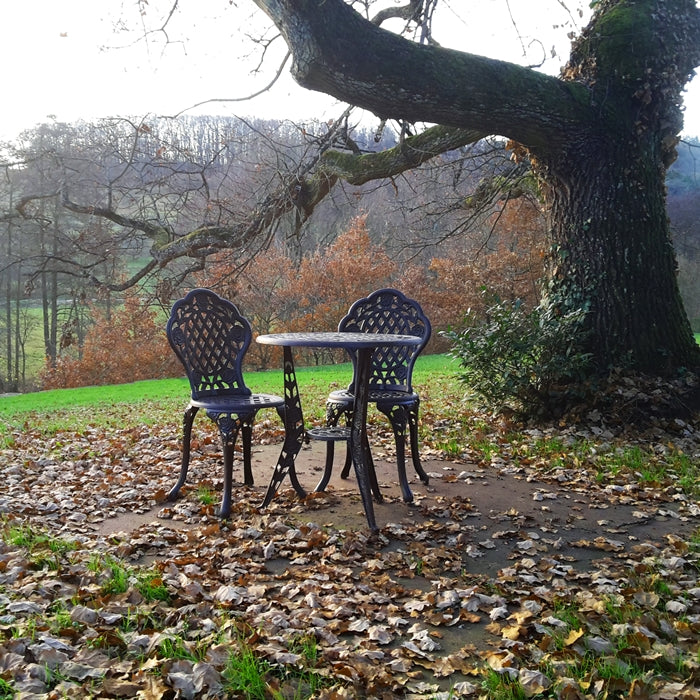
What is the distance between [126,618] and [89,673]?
47 centimetres

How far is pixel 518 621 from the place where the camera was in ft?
9.88

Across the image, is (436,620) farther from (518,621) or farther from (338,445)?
(338,445)

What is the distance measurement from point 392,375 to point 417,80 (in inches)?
107

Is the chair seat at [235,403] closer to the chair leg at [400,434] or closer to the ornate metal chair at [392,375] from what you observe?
the ornate metal chair at [392,375]

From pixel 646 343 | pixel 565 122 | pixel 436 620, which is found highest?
pixel 565 122

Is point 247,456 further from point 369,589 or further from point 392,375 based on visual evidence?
point 369,589

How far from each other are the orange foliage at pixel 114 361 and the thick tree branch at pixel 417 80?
55.6ft

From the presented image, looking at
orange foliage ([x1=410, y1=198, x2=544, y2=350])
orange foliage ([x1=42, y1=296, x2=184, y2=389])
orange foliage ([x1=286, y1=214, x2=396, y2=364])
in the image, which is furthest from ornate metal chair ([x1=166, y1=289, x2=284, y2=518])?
orange foliage ([x1=42, y1=296, x2=184, y2=389])

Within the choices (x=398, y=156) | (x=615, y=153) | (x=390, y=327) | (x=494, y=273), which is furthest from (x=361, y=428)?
(x=494, y=273)

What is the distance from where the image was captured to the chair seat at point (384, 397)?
16.5 feet

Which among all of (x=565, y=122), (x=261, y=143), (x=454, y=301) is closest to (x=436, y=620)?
(x=565, y=122)

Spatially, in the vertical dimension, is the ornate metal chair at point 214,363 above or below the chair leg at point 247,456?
above

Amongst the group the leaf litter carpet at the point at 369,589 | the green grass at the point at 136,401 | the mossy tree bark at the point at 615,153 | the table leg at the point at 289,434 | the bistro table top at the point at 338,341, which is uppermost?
the mossy tree bark at the point at 615,153

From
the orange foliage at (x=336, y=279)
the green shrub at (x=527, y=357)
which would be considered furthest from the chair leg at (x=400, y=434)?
the orange foliage at (x=336, y=279)
